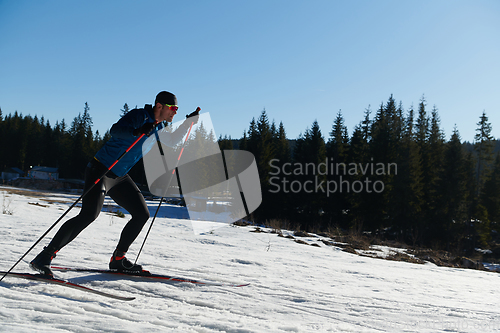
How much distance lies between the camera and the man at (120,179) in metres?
2.65

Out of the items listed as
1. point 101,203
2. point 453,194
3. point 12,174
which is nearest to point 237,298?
point 101,203

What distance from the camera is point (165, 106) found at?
2.98m

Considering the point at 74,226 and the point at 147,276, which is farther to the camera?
the point at 147,276

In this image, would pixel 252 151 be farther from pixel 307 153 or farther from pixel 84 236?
pixel 84 236

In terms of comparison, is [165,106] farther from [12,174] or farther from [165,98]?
[12,174]

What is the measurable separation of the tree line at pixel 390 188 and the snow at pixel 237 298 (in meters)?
22.8

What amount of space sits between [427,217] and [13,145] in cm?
7871

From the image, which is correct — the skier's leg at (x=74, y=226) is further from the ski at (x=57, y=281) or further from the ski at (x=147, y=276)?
the ski at (x=147, y=276)

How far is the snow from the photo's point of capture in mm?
2018

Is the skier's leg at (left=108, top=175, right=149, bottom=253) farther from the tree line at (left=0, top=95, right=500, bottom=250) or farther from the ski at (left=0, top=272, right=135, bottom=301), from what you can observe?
the tree line at (left=0, top=95, right=500, bottom=250)

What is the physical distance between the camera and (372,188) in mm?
29078

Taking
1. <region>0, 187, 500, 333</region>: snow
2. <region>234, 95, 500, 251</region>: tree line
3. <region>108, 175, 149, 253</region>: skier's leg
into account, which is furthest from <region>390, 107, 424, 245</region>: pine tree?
<region>108, 175, 149, 253</region>: skier's leg

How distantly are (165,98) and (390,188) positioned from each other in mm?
29467

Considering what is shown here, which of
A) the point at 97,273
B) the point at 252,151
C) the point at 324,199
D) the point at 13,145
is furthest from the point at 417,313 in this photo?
the point at 13,145
